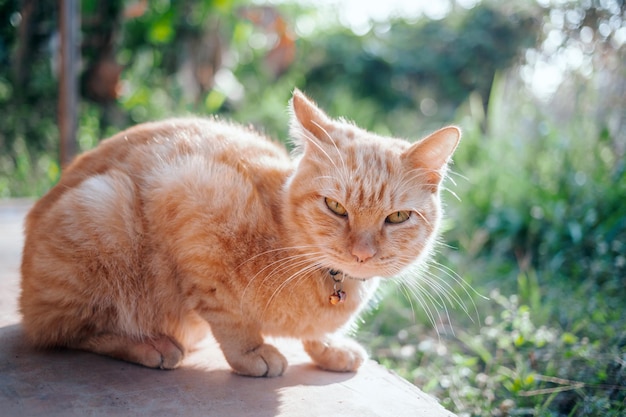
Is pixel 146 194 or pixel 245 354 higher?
pixel 146 194

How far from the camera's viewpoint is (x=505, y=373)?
2721 millimetres

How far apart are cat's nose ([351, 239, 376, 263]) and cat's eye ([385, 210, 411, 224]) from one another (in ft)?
0.55

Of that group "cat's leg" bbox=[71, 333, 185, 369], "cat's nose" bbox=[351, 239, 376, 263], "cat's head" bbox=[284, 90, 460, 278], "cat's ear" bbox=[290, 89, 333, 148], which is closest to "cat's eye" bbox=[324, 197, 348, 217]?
"cat's head" bbox=[284, 90, 460, 278]

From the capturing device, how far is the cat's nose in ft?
6.50

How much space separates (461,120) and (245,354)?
552cm

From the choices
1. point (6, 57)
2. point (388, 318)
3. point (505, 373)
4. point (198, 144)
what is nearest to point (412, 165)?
point (198, 144)

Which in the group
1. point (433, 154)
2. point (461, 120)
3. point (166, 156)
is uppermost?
point (461, 120)

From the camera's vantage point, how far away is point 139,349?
7.01 ft

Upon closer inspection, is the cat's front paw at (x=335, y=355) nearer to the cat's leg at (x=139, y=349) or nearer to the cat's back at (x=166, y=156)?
the cat's leg at (x=139, y=349)

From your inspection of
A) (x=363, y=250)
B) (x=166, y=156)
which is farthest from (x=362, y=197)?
(x=166, y=156)

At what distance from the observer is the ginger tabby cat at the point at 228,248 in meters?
2.10

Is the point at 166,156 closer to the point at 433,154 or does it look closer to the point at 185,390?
the point at 185,390

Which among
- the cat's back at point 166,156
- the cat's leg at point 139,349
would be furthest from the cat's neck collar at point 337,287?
the cat's leg at point 139,349

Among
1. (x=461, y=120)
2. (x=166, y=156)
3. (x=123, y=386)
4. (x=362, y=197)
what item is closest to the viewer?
(x=123, y=386)
